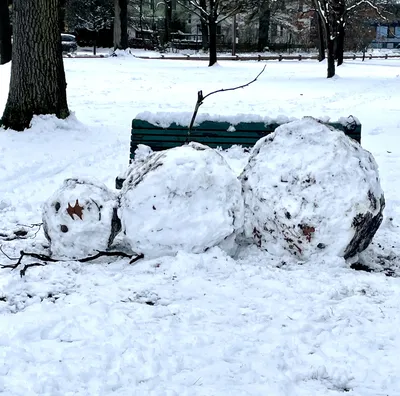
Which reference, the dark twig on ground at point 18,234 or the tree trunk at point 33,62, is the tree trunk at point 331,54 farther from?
the dark twig on ground at point 18,234

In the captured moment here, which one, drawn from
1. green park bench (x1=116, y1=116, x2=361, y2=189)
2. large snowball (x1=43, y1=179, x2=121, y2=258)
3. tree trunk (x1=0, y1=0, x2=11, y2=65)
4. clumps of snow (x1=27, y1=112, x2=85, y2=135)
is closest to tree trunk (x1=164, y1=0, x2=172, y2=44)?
tree trunk (x1=0, y1=0, x2=11, y2=65)

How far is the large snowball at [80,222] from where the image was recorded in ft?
14.2

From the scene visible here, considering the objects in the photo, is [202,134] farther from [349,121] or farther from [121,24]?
[121,24]

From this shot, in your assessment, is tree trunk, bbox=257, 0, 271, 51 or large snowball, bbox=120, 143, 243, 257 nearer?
large snowball, bbox=120, 143, 243, 257

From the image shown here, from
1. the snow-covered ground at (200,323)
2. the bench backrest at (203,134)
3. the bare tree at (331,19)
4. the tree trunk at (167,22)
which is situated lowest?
the snow-covered ground at (200,323)

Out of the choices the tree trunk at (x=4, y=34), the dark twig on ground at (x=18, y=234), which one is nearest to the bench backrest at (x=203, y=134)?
the dark twig on ground at (x=18, y=234)

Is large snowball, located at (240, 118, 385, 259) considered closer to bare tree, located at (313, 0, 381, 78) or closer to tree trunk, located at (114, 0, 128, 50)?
bare tree, located at (313, 0, 381, 78)

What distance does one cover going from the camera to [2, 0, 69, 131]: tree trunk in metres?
9.43

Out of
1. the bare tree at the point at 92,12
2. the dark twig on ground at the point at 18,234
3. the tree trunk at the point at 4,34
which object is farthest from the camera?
the bare tree at the point at 92,12

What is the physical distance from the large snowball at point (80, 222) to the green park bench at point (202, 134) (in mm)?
1842

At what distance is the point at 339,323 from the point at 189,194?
1406 mm

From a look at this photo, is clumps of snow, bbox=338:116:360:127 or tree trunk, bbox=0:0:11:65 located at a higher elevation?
tree trunk, bbox=0:0:11:65

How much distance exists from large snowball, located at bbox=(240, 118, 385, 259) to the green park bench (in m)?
1.79

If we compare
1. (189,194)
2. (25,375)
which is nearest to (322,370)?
(25,375)
